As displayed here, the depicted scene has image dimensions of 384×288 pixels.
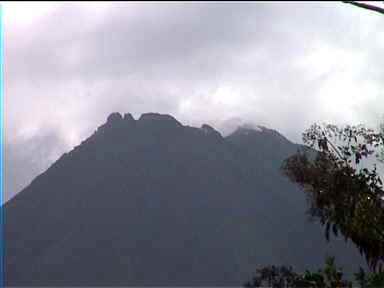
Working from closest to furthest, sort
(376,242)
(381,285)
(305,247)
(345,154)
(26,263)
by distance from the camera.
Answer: (381,285) < (376,242) < (345,154) < (305,247) < (26,263)

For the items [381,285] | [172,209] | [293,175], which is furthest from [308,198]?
[172,209]

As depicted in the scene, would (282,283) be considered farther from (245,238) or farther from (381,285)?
(245,238)

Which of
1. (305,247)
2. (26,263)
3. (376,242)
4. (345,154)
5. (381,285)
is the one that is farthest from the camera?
(26,263)

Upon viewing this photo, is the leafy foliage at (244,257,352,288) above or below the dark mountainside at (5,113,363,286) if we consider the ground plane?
below

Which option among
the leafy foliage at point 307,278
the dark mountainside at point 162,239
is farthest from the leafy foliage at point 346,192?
the dark mountainside at point 162,239

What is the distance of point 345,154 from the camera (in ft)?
98.2

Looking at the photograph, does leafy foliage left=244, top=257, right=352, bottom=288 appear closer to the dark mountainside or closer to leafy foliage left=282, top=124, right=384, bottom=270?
leafy foliage left=282, top=124, right=384, bottom=270

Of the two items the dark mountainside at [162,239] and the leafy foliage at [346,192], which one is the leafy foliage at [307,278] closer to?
the leafy foliage at [346,192]

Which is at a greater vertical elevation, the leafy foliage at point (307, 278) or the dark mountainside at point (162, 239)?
the dark mountainside at point (162, 239)

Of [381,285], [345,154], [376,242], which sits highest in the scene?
[345,154]

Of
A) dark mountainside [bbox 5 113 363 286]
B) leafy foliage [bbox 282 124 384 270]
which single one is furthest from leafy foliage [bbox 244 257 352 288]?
dark mountainside [bbox 5 113 363 286]

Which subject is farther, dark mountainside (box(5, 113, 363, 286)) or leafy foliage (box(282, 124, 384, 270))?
dark mountainside (box(5, 113, 363, 286))

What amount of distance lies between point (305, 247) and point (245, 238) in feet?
50.2

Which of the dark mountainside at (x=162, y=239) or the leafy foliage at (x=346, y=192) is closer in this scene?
the leafy foliage at (x=346, y=192)
